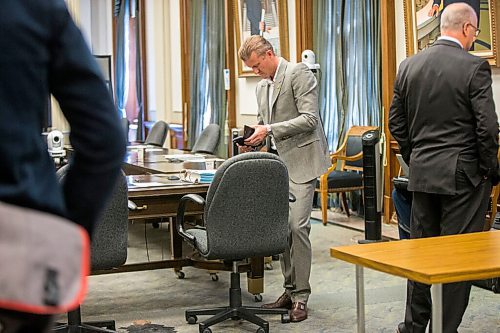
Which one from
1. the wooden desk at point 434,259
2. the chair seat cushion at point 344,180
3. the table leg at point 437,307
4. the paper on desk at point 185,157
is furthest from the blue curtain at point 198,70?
the table leg at point 437,307

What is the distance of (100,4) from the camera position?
15.6m

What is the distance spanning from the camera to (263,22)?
391 inches

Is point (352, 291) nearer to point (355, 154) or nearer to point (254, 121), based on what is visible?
point (355, 154)

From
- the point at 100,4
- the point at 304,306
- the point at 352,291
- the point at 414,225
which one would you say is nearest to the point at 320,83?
the point at 352,291

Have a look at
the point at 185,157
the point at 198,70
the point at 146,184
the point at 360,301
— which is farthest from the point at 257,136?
the point at 198,70

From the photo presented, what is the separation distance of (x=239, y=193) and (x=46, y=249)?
3.09 metres

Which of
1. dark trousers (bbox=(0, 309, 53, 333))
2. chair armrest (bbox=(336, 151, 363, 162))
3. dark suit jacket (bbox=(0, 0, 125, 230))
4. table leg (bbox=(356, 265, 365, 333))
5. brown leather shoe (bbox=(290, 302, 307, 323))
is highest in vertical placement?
dark suit jacket (bbox=(0, 0, 125, 230))

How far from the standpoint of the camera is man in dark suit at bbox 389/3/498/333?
375cm

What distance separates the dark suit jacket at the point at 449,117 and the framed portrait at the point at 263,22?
5.53 metres

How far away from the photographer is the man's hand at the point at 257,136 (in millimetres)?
4695

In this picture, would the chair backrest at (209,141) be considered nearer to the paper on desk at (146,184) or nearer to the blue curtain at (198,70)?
the paper on desk at (146,184)

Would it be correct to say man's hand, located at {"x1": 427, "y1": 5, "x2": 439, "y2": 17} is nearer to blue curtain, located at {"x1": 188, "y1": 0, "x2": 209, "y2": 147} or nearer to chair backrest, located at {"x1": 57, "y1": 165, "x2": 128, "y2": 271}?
chair backrest, located at {"x1": 57, "y1": 165, "x2": 128, "y2": 271}

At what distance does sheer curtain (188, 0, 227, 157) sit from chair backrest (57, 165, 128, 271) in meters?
6.86

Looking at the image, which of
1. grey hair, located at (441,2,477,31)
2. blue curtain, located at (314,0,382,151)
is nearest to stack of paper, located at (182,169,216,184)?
grey hair, located at (441,2,477,31)
